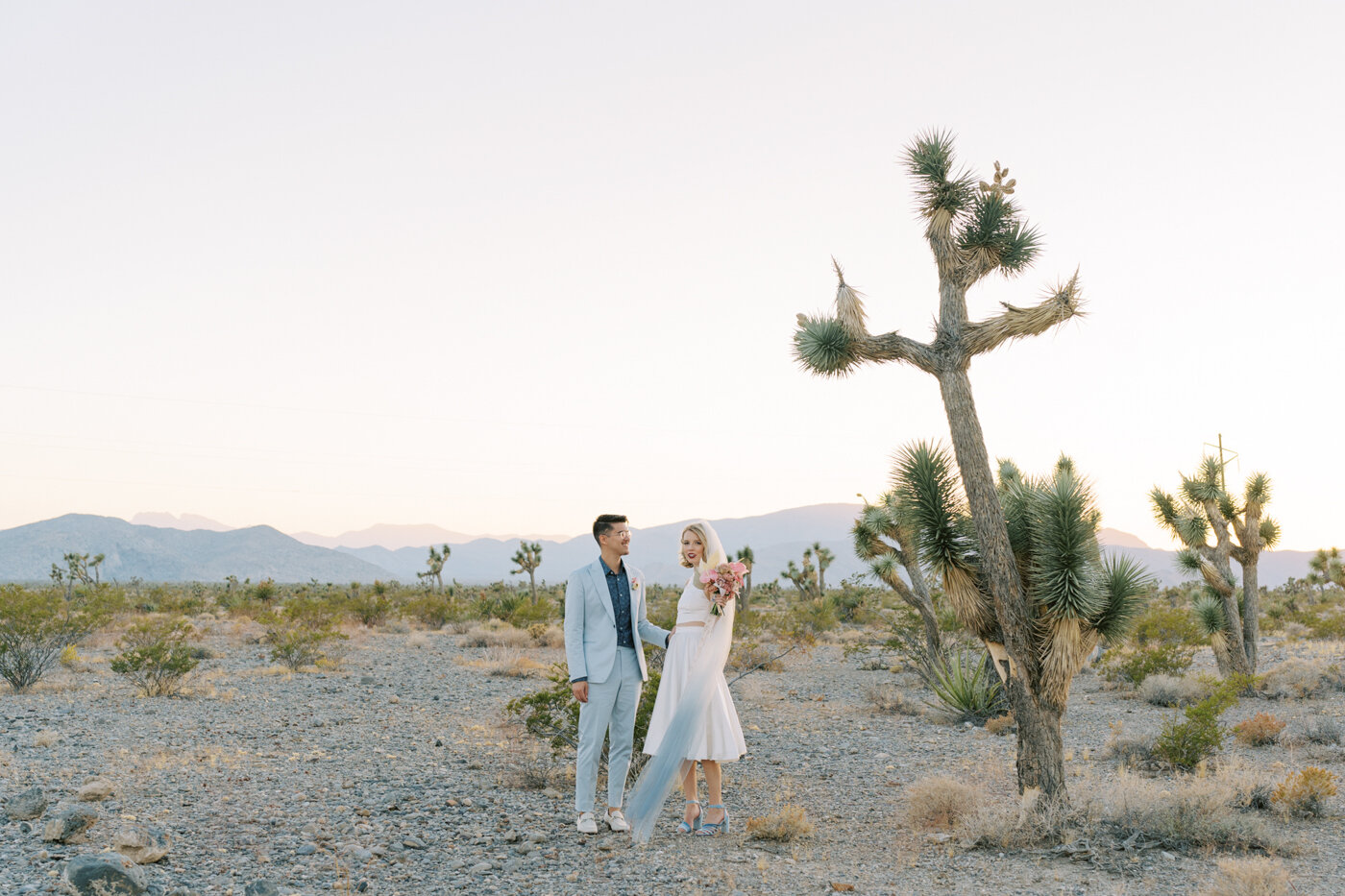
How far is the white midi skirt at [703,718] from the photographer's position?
5816 millimetres

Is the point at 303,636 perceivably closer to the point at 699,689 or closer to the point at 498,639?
the point at 498,639

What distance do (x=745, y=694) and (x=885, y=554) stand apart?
3418mm

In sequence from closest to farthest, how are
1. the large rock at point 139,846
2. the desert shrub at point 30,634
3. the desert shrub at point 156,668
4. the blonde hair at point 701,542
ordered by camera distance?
1. the large rock at point 139,846
2. the blonde hair at point 701,542
3. the desert shrub at point 156,668
4. the desert shrub at point 30,634

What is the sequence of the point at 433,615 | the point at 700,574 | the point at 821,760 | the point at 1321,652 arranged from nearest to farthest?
the point at 700,574, the point at 821,760, the point at 1321,652, the point at 433,615

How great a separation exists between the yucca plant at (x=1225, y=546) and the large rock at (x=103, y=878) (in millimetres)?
15742

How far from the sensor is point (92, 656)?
16.3 metres

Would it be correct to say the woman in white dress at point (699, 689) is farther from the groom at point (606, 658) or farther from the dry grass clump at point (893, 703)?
the dry grass clump at point (893, 703)

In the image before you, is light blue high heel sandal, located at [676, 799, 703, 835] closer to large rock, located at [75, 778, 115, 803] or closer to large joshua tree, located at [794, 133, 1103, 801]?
large joshua tree, located at [794, 133, 1103, 801]

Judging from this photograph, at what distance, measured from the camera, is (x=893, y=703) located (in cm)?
1270

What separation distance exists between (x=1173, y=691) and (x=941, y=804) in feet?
27.9

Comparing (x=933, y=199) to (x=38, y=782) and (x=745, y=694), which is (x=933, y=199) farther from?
(x=745, y=694)

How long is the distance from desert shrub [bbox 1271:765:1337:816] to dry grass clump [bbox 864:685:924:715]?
5.75m

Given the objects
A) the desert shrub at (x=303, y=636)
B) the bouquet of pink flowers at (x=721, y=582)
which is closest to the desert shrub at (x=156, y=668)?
the desert shrub at (x=303, y=636)

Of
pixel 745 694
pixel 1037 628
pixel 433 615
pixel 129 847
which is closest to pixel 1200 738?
pixel 1037 628
